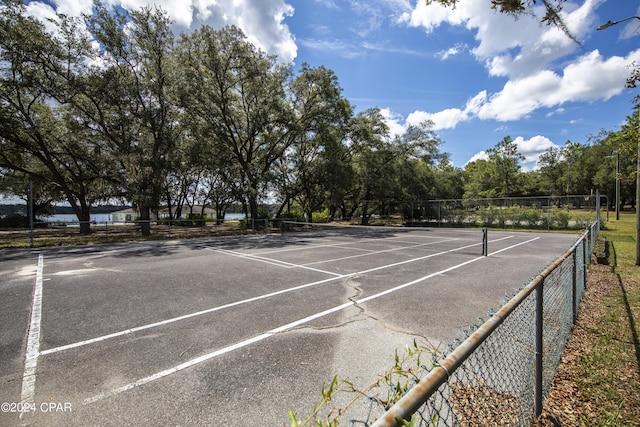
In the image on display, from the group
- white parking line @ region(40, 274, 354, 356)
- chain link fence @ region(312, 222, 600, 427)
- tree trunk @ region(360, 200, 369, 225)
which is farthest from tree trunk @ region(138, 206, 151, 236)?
tree trunk @ region(360, 200, 369, 225)

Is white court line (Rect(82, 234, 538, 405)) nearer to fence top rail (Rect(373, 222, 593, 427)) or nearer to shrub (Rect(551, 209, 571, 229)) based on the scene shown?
fence top rail (Rect(373, 222, 593, 427))

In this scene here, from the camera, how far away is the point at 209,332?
431 centimetres

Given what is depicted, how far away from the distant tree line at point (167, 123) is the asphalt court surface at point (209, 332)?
13.9 m

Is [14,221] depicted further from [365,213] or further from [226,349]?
[226,349]

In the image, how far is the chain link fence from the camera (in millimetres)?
1256

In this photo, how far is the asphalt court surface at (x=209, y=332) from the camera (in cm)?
276

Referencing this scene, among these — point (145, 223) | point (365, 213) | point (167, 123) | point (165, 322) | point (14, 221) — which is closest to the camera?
point (165, 322)

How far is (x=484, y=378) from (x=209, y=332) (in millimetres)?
3540

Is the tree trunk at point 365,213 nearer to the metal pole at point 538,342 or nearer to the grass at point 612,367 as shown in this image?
the grass at point 612,367

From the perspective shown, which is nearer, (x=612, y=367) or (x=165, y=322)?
(x=612, y=367)

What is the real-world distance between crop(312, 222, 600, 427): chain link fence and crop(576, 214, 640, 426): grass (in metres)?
0.31

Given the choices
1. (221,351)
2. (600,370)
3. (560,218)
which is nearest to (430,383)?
(221,351)

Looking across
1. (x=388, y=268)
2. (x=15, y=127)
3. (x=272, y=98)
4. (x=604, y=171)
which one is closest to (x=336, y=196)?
(x=272, y=98)

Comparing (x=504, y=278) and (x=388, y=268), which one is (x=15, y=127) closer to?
(x=388, y=268)
